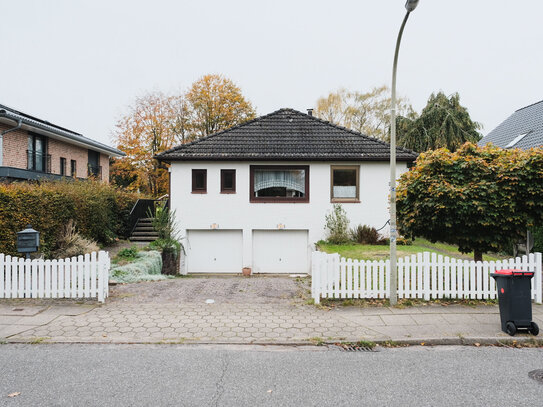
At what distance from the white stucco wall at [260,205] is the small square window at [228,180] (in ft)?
0.56

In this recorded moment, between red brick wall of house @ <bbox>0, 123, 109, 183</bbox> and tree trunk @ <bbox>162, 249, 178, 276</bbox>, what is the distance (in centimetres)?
985

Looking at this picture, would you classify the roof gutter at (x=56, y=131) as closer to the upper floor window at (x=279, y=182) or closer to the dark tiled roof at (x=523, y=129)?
the upper floor window at (x=279, y=182)

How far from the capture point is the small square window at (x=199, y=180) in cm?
1479

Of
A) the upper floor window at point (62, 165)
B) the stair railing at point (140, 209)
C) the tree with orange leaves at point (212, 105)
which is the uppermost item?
the tree with orange leaves at point (212, 105)

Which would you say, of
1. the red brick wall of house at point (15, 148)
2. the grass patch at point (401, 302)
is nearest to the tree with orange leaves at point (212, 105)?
the red brick wall of house at point (15, 148)

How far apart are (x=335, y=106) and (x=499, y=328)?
1185 inches

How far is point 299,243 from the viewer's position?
14.8 metres

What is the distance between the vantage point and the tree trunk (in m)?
13.2

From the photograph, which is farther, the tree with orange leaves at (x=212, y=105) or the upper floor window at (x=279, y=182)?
the tree with orange leaves at (x=212, y=105)

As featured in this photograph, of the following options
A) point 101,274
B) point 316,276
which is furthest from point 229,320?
point 101,274

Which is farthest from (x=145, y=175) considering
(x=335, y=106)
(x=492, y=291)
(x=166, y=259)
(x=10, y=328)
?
(x=492, y=291)

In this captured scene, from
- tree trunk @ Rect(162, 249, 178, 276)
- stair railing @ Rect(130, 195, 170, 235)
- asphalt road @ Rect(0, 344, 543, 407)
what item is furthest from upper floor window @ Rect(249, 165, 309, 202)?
asphalt road @ Rect(0, 344, 543, 407)

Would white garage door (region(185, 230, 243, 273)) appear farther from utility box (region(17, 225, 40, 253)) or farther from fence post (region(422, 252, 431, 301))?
fence post (region(422, 252, 431, 301))

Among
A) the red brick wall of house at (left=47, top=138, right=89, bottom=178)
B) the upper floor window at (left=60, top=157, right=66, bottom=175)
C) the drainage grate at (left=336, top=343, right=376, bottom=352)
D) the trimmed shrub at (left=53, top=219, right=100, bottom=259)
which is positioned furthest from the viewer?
the upper floor window at (left=60, top=157, right=66, bottom=175)
